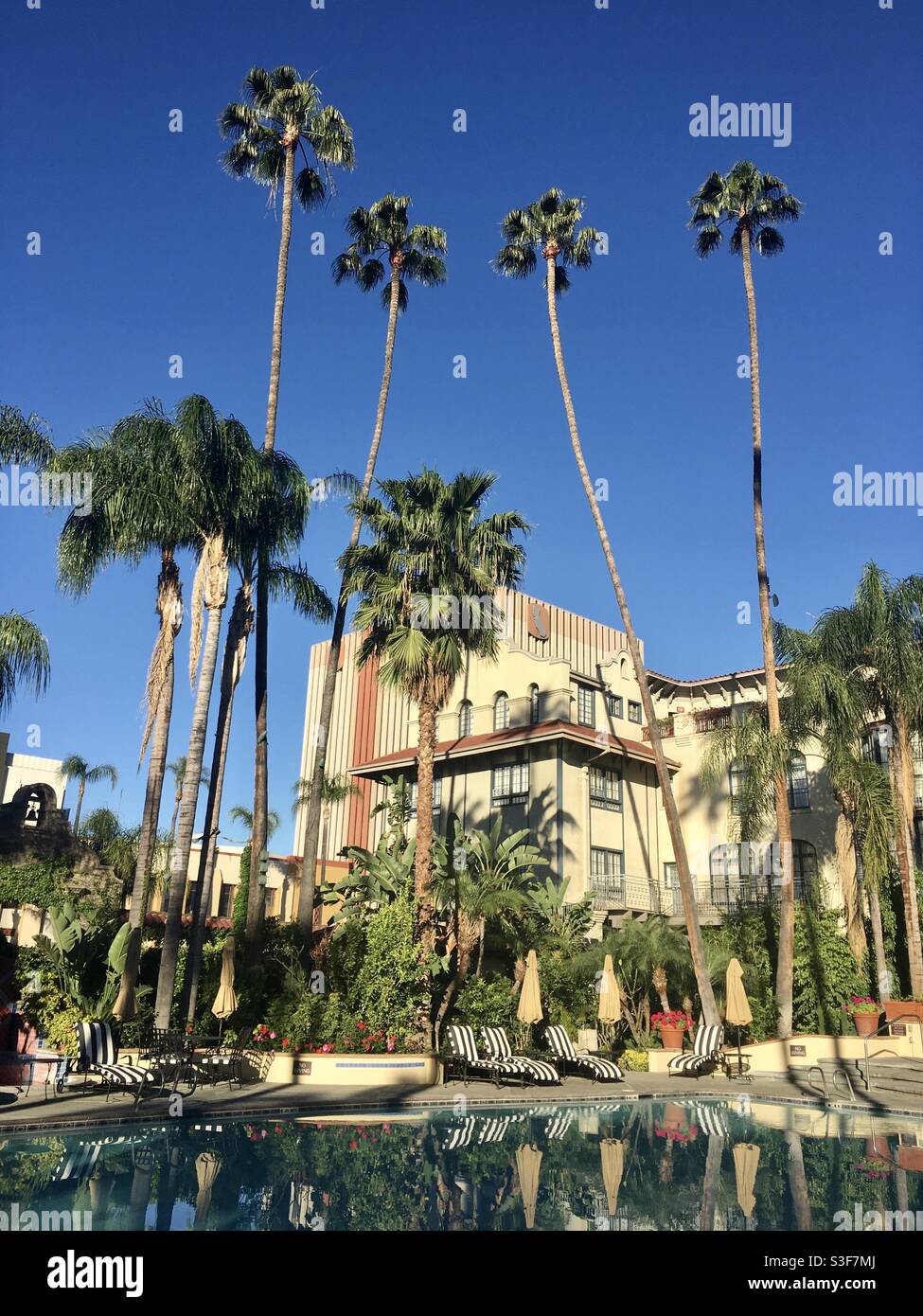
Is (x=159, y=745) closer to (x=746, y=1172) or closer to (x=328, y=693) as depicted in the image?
(x=328, y=693)

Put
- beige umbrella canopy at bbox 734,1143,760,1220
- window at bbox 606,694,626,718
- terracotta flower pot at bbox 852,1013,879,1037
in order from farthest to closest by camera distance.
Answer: window at bbox 606,694,626,718 < terracotta flower pot at bbox 852,1013,879,1037 < beige umbrella canopy at bbox 734,1143,760,1220

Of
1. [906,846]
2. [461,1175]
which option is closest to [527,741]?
[906,846]

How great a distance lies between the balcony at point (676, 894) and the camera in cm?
3038

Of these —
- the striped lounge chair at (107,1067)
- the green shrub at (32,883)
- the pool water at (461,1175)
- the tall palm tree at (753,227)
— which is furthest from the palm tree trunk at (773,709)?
the green shrub at (32,883)

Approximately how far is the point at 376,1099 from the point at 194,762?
314 inches

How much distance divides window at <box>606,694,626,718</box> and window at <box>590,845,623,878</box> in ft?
16.2

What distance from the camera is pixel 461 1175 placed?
10875 mm

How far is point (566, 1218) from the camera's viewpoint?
9.02 meters

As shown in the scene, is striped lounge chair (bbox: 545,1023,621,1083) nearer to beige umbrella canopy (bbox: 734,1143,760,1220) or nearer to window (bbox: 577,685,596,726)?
beige umbrella canopy (bbox: 734,1143,760,1220)

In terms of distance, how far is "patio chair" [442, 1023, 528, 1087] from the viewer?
1889 centimetres

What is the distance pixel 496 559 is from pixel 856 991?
15.5 metres

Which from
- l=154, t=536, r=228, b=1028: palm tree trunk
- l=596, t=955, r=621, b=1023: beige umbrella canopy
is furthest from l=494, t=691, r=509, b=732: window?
l=154, t=536, r=228, b=1028: palm tree trunk

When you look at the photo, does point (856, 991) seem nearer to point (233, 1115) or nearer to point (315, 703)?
point (233, 1115)

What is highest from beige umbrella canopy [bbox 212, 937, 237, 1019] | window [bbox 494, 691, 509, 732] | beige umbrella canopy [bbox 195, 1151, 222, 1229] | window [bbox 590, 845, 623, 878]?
window [bbox 494, 691, 509, 732]
